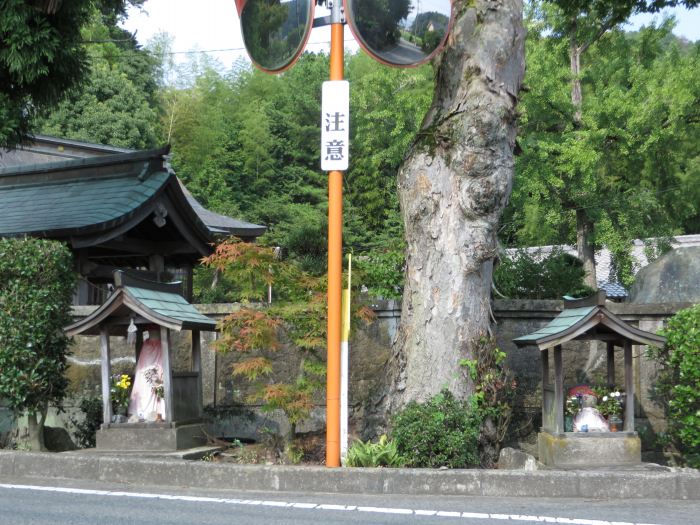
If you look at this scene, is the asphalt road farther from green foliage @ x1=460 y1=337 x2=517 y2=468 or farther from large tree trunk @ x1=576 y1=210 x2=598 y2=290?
large tree trunk @ x1=576 y1=210 x2=598 y2=290

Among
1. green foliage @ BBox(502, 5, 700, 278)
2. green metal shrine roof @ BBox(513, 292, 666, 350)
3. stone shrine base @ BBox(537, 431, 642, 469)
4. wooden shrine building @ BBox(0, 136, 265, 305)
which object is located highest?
green foliage @ BBox(502, 5, 700, 278)

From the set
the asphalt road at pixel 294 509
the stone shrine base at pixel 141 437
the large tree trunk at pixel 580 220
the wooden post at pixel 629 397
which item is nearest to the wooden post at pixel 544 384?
the wooden post at pixel 629 397

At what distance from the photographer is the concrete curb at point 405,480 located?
267 inches

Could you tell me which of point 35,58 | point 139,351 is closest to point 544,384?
point 139,351

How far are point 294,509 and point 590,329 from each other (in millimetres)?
3869

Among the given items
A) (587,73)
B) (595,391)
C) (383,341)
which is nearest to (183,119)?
(587,73)

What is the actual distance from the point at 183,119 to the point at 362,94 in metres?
20.7

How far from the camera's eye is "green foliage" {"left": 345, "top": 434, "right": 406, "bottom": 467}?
7629mm

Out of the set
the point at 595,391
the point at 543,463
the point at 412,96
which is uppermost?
the point at 412,96

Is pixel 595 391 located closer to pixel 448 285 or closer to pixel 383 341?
pixel 448 285

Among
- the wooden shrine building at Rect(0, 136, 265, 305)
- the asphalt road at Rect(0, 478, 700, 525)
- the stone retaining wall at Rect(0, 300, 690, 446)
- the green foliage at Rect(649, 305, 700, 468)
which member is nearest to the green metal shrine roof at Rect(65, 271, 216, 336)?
the stone retaining wall at Rect(0, 300, 690, 446)

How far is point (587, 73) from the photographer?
75.4 feet

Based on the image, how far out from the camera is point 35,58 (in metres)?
10.7

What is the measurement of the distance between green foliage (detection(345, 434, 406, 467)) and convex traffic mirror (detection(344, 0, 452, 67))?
3754 mm
